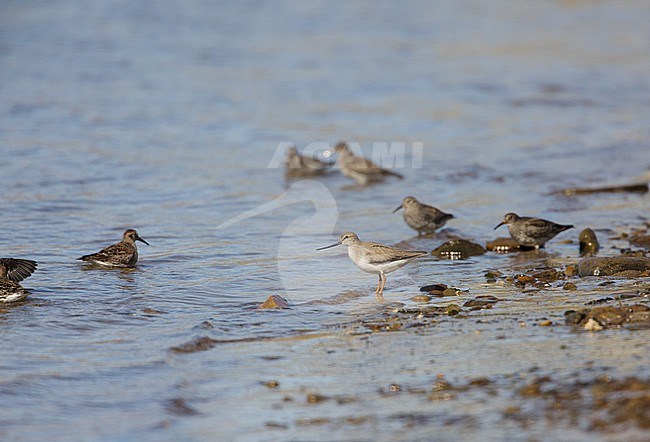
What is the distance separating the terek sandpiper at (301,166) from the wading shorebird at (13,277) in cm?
656

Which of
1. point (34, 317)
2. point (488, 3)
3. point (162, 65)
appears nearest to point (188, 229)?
point (34, 317)

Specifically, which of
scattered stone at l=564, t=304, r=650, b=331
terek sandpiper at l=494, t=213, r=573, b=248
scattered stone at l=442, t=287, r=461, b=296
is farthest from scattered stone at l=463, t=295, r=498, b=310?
terek sandpiper at l=494, t=213, r=573, b=248

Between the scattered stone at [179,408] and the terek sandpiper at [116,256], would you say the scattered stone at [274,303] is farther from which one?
the scattered stone at [179,408]

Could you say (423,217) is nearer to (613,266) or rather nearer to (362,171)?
(613,266)

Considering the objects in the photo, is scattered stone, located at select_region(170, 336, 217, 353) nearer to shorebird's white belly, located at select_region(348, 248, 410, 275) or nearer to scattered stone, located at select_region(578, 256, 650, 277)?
shorebird's white belly, located at select_region(348, 248, 410, 275)

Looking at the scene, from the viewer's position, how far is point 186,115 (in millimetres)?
18328

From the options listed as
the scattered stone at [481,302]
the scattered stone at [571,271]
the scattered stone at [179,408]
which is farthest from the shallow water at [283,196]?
the scattered stone at [571,271]

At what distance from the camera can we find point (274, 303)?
8.02 m

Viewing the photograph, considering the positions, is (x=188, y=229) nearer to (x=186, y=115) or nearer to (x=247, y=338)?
(x=247, y=338)

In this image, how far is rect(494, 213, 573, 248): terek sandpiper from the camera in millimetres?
10258

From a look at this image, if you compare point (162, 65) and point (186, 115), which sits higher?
point (162, 65)

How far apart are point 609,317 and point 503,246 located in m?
3.75

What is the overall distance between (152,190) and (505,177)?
5.31 meters

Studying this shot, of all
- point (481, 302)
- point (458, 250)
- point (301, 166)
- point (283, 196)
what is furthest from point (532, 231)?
point (301, 166)
